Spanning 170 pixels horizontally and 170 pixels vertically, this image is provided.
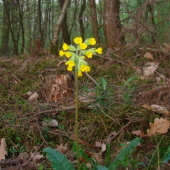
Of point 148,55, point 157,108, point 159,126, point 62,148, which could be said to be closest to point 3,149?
point 62,148

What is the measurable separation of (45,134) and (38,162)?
36 centimetres

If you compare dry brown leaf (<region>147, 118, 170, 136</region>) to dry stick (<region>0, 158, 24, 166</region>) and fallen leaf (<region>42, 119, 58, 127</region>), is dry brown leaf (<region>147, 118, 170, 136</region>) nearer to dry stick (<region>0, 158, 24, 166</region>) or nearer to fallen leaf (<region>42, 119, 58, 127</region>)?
fallen leaf (<region>42, 119, 58, 127</region>)

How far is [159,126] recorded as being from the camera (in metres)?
2.34

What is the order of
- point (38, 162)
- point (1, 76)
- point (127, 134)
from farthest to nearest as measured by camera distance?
1. point (1, 76)
2. point (127, 134)
3. point (38, 162)

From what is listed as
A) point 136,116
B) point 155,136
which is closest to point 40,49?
point 136,116

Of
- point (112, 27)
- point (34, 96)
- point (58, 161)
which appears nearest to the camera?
point (58, 161)

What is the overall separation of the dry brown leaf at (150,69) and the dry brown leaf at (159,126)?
5.54ft

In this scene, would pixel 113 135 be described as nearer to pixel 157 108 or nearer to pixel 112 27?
pixel 157 108

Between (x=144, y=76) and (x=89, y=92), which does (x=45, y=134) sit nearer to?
(x=89, y=92)

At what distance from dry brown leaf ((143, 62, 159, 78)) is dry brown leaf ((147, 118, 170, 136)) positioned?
169 centimetres

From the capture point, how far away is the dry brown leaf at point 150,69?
4012 mm

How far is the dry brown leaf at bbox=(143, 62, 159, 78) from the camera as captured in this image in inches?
158

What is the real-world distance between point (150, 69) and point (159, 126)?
6.34 ft

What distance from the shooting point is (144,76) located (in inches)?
155
